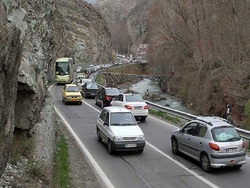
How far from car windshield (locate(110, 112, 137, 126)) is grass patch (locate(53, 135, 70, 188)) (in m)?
2.18

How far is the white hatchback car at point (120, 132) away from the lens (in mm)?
12641

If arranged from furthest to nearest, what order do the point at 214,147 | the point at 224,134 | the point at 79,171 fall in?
the point at 79,171, the point at 224,134, the point at 214,147

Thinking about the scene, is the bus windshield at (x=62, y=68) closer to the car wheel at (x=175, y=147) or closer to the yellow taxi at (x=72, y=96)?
the yellow taxi at (x=72, y=96)

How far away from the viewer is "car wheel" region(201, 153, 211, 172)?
10854 millimetres

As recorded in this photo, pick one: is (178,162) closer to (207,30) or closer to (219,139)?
(219,139)

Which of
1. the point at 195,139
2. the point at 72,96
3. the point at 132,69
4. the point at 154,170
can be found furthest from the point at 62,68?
the point at 132,69

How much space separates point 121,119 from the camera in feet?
45.6

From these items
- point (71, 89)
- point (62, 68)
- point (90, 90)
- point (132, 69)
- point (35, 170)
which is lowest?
point (35, 170)

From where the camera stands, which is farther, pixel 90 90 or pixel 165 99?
pixel 165 99

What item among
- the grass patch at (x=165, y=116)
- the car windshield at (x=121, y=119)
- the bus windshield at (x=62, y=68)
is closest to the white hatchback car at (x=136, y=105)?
the grass patch at (x=165, y=116)

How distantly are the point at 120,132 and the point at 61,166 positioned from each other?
2.71 meters

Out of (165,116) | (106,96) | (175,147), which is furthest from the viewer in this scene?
(106,96)

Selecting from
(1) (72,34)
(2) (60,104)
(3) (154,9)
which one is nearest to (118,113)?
(2) (60,104)

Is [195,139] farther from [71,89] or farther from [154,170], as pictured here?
[71,89]
